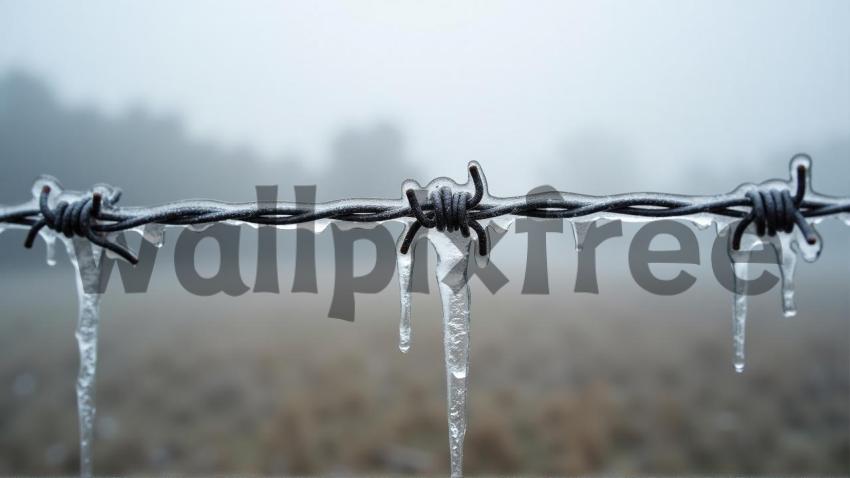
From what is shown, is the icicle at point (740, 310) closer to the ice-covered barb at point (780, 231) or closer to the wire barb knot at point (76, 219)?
the ice-covered barb at point (780, 231)

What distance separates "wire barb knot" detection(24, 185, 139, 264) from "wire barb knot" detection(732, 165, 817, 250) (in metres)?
0.59

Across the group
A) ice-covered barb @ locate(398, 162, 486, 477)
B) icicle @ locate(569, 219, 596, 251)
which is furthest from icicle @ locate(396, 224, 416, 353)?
icicle @ locate(569, 219, 596, 251)

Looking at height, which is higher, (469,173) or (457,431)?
(469,173)

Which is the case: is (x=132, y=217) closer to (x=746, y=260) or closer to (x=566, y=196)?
(x=566, y=196)

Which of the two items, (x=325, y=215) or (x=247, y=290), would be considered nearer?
(x=325, y=215)

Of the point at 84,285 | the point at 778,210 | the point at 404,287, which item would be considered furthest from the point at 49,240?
the point at 778,210

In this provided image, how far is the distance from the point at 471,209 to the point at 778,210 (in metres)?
0.27

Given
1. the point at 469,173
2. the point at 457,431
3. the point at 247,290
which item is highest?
the point at 469,173

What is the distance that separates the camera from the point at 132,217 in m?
0.44

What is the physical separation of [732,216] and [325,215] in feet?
1.24

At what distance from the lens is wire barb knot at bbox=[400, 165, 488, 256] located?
0.41 meters

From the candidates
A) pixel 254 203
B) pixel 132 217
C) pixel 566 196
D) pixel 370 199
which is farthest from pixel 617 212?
pixel 132 217

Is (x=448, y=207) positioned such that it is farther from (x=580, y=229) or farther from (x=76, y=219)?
(x=76, y=219)

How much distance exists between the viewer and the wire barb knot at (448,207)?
1.35 feet
